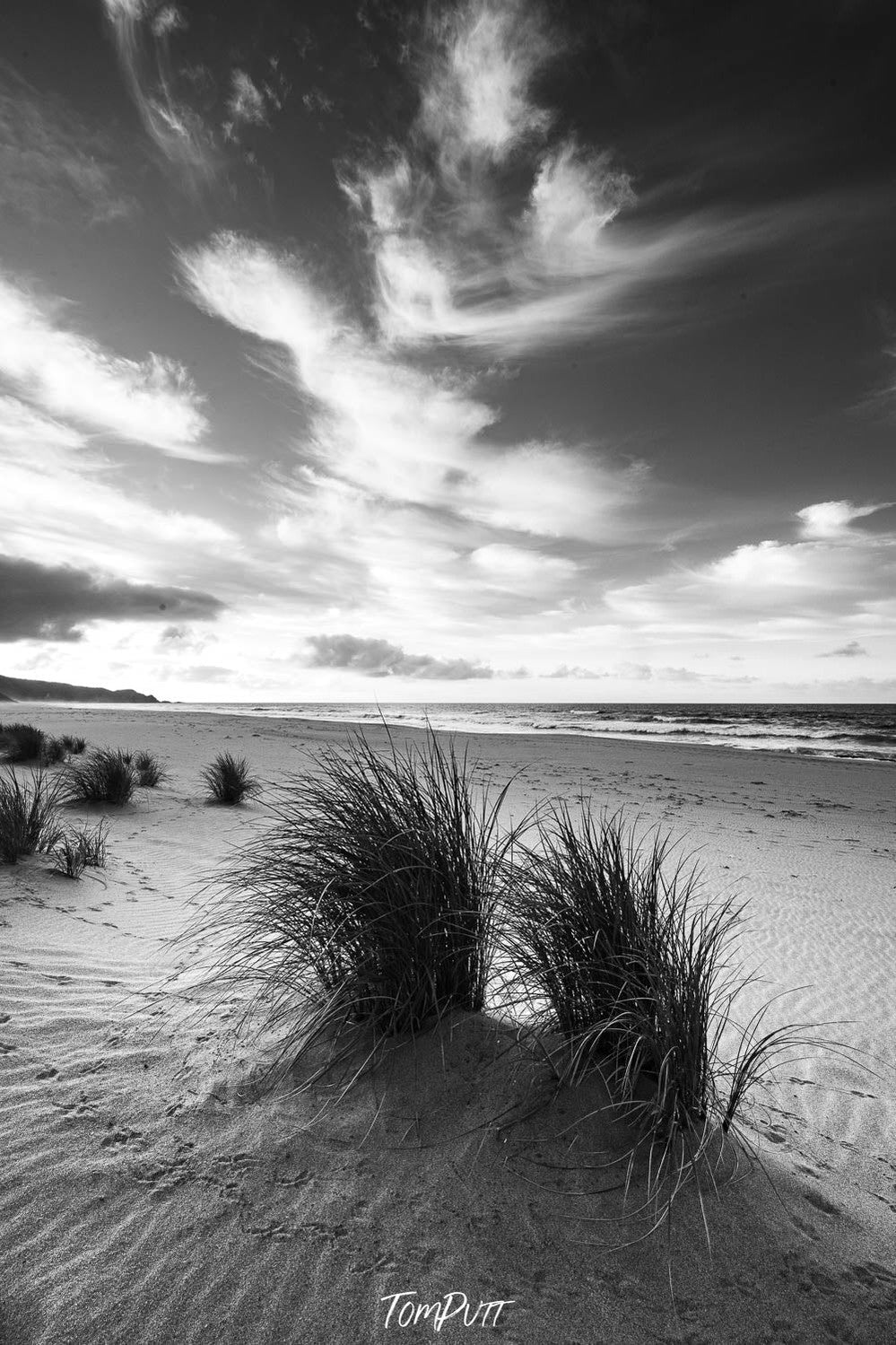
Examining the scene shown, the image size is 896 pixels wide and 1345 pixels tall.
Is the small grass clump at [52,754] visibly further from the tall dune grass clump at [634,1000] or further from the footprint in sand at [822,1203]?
the footprint in sand at [822,1203]

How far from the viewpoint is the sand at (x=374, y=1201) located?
1.91 m

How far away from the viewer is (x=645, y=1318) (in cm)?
191

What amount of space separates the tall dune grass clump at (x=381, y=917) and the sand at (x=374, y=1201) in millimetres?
219

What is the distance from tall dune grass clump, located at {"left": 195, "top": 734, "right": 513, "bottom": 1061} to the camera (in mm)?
2891

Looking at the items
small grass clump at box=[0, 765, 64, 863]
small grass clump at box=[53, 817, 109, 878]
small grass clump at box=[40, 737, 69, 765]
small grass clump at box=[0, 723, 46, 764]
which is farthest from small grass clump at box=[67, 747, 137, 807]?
small grass clump at box=[0, 723, 46, 764]

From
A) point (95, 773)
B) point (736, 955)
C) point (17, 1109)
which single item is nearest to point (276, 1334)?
point (17, 1109)

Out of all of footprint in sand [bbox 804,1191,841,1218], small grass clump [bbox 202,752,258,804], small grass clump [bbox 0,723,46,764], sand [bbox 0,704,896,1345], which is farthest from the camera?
small grass clump [bbox 0,723,46,764]

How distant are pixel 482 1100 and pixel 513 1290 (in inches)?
26.6

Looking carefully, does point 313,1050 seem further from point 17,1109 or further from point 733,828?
point 733,828

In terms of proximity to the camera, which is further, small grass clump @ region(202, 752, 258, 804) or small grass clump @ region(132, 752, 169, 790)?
small grass clump @ region(132, 752, 169, 790)

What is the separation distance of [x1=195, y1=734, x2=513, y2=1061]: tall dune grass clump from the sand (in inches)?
8.6

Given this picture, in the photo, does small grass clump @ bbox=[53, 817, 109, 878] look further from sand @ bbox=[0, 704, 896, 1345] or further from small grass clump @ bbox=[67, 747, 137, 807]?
small grass clump @ bbox=[67, 747, 137, 807]

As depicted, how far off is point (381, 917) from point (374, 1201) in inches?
36.5

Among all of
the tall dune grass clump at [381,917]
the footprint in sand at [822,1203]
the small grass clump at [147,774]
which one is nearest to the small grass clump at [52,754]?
the small grass clump at [147,774]
